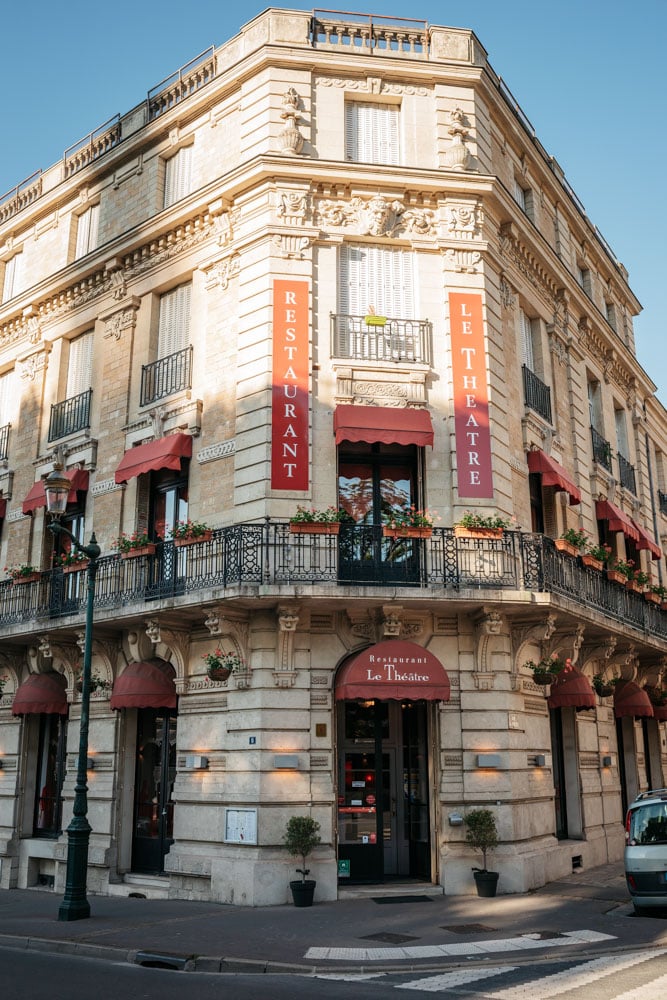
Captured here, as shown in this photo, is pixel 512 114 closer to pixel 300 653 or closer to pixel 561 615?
pixel 561 615

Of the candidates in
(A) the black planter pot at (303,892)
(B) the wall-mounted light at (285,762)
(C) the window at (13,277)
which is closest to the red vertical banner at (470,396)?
(B) the wall-mounted light at (285,762)

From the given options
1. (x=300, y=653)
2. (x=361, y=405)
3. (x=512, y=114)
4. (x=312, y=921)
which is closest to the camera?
(x=312, y=921)

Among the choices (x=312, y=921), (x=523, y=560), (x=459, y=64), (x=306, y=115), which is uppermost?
(x=459, y=64)

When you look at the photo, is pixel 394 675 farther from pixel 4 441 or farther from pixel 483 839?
pixel 4 441

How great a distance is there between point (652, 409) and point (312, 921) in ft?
77.4

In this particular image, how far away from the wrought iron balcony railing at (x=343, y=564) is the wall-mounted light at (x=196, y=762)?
278 cm

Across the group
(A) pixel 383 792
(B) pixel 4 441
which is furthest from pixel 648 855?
(B) pixel 4 441

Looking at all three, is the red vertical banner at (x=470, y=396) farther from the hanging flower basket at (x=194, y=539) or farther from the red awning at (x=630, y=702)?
the red awning at (x=630, y=702)

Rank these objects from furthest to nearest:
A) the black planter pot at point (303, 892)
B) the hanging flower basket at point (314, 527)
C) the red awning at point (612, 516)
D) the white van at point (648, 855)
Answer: the red awning at point (612, 516)
the hanging flower basket at point (314, 527)
the black planter pot at point (303, 892)
the white van at point (648, 855)

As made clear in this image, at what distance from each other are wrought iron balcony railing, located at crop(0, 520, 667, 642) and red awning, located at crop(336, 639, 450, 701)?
1113mm

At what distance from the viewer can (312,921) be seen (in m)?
13.5

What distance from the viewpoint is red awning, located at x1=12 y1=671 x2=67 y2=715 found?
1948 cm

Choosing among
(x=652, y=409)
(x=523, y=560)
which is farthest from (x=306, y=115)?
(x=652, y=409)

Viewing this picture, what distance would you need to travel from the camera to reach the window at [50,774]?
20.2 metres
